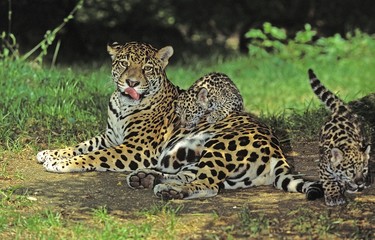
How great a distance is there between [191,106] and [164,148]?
446 mm

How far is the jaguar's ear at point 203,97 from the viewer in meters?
8.36

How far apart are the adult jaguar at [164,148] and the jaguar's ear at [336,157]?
21 centimetres

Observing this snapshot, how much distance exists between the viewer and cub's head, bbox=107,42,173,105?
8125mm

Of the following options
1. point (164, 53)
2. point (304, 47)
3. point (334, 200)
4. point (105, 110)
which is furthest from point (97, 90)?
point (304, 47)

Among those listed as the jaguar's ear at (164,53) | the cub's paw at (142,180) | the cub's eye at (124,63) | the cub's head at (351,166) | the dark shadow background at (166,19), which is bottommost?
the cub's paw at (142,180)

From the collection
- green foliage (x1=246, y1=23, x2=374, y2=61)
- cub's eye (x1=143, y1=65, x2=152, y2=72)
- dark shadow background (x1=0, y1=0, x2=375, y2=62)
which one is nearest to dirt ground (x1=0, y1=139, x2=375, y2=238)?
cub's eye (x1=143, y1=65, x2=152, y2=72)

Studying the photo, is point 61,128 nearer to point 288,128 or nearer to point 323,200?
point 288,128

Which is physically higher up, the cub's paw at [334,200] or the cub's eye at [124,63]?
the cub's eye at [124,63]

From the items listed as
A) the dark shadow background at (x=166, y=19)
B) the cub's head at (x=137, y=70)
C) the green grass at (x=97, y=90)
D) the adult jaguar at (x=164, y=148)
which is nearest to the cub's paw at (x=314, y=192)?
the adult jaguar at (x=164, y=148)

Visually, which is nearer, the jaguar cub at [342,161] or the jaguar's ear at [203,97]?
the jaguar cub at [342,161]

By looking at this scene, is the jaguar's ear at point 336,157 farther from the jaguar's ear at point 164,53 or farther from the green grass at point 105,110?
the jaguar's ear at point 164,53

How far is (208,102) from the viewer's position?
8383 mm

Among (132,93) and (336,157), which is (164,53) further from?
(336,157)

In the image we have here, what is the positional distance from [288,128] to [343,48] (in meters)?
7.66
